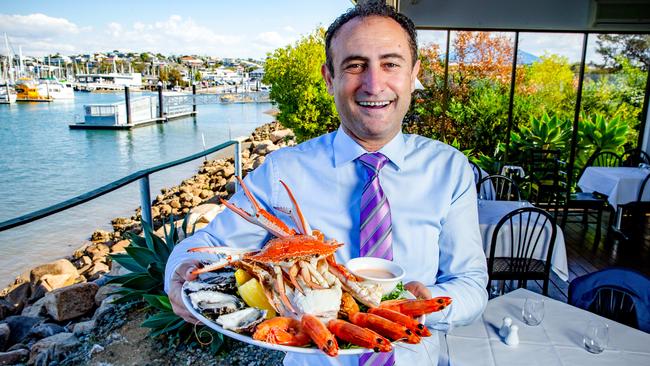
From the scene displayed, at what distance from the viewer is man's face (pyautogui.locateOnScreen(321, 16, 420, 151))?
1.24 metres

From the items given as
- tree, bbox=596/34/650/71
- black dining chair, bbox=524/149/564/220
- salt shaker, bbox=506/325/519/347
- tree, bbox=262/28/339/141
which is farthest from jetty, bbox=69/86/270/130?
salt shaker, bbox=506/325/519/347

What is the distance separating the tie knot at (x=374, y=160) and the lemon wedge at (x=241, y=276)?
0.54m

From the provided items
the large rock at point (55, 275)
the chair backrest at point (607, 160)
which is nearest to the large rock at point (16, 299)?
the large rock at point (55, 275)

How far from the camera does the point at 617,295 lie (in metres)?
2.38

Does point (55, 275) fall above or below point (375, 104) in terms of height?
below

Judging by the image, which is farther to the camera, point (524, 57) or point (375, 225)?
point (524, 57)

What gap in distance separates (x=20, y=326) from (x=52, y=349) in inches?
68.2

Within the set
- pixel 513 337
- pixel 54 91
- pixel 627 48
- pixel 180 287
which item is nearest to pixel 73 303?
pixel 180 287

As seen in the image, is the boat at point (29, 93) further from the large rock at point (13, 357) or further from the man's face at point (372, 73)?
the man's face at point (372, 73)

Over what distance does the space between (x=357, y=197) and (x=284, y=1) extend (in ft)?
213

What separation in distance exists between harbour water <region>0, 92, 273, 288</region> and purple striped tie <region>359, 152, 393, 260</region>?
144 inches

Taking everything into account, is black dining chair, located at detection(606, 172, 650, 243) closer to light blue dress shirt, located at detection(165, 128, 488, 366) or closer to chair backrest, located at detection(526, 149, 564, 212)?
chair backrest, located at detection(526, 149, 564, 212)

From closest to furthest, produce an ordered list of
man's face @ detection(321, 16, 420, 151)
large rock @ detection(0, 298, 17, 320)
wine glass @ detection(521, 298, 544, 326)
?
man's face @ detection(321, 16, 420, 151), wine glass @ detection(521, 298, 544, 326), large rock @ detection(0, 298, 17, 320)

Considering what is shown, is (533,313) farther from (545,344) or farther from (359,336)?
(359,336)
